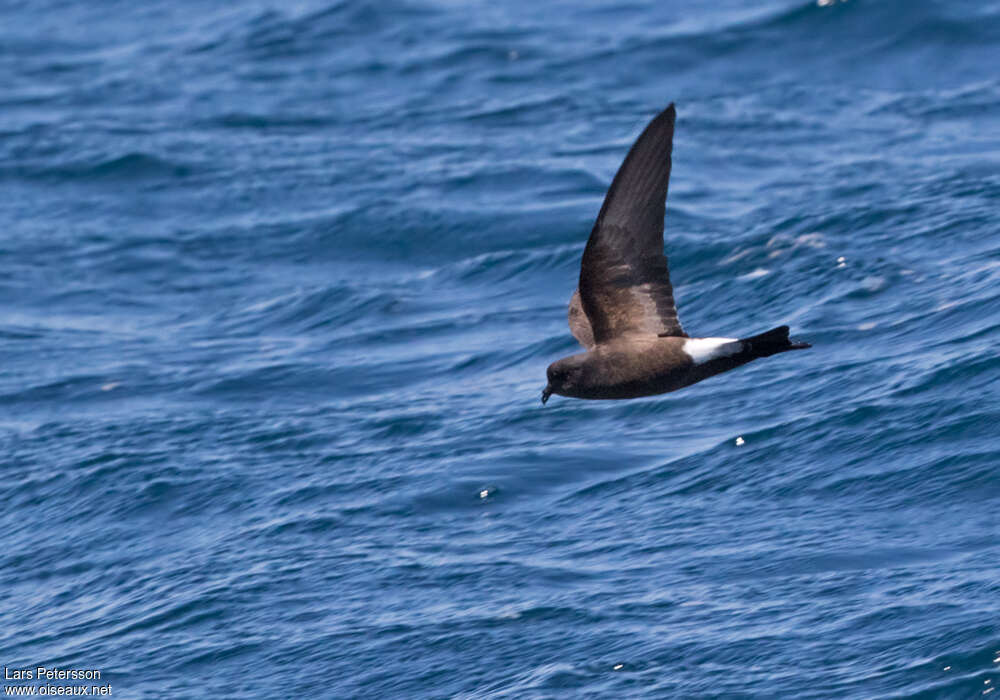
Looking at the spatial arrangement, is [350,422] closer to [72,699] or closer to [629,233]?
[72,699]

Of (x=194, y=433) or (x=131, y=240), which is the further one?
(x=131, y=240)

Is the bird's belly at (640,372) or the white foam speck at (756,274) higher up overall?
the bird's belly at (640,372)

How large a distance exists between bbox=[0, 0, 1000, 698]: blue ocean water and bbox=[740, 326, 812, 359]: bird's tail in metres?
2.52

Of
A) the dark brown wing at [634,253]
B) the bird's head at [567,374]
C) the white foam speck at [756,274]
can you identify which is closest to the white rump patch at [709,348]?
the dark brown wing at [634,253]

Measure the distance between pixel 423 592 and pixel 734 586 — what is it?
7.03ft

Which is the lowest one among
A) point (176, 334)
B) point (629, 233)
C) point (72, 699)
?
point (72, 699)

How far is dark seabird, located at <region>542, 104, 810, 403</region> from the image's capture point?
25.9ft

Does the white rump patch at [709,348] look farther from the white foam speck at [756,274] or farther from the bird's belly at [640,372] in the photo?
the white foam speck at [756,274]

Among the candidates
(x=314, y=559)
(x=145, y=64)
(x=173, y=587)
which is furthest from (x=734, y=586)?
(x=145, y=64)

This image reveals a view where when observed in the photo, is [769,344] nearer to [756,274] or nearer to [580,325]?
[580,325]

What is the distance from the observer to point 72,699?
10.8 m

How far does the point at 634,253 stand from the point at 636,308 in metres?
0.32

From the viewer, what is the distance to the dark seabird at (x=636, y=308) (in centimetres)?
789

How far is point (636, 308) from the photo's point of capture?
8.33 meters
